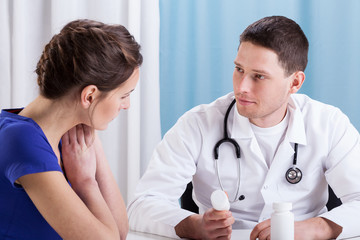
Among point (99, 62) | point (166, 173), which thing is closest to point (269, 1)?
point (166, 173)

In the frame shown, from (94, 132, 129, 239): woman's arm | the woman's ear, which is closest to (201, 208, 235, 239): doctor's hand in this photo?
(94, 132, 129, 239): woman's arm

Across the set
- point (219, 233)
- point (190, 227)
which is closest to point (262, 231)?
point (219, 233)

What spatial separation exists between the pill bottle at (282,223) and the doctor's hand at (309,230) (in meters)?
0.11

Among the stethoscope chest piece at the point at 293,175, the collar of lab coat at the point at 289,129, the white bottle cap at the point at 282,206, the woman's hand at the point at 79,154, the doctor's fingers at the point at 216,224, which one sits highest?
the woman's hand at the point at 79,154

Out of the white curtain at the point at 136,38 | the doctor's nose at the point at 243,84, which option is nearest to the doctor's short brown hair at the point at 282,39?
the doctor's nose at the point at 243,84

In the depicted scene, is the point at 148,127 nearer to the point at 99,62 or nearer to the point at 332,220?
the point at 332,220

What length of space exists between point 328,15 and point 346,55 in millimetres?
231

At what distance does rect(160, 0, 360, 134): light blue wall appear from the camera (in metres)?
2.50

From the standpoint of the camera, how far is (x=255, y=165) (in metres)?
1.80

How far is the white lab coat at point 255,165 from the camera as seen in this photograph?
5.74 ft

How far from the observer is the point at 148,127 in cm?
Result: 284

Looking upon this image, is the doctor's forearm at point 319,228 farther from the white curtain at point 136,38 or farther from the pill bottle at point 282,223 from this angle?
the white curtain at point 136,38

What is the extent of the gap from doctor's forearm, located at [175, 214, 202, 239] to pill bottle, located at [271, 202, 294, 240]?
27 cm

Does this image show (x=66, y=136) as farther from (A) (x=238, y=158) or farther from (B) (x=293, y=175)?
(B) (x=293, y=175)
